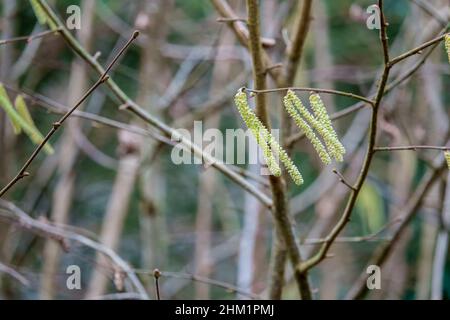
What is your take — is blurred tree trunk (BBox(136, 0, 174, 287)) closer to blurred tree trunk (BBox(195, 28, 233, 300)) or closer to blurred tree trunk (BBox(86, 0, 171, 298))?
blurred tree trunk (BBox(86, 0, 171, 298))

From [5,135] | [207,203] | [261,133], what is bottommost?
[261,133]

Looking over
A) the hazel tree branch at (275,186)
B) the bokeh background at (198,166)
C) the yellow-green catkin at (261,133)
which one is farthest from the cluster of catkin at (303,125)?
the bokeh background at (198,166)

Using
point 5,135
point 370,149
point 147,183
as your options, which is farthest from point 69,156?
point 370,149

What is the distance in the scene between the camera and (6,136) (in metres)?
1.86

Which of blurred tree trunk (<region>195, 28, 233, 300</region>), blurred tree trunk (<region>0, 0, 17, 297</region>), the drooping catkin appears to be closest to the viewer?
the drooping catkin

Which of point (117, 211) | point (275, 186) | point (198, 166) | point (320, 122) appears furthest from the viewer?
point (198, 166)

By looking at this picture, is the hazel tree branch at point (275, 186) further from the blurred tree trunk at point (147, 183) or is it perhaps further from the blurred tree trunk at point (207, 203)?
the blurred tree trunk at point (207, 203)

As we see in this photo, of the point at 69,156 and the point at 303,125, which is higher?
the point at 69,156

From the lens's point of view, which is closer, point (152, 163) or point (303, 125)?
point (303, 125)

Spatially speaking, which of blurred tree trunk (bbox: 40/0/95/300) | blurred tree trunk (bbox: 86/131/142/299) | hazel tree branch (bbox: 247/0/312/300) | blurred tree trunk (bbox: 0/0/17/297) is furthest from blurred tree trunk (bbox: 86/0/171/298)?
hazel tree branch (bbox: 247/0/312/300)

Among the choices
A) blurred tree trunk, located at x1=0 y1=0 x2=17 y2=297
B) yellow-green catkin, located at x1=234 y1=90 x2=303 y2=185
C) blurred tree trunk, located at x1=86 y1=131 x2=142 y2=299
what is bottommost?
yellow-green catkin, located at x1=234 y1=90 x2=303 y2=185

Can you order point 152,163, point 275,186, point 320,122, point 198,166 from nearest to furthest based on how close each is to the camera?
point 320,122 → point 275,186 → point 152,163 → point 198,166

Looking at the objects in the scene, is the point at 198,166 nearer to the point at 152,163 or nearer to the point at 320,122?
the point at 152,163

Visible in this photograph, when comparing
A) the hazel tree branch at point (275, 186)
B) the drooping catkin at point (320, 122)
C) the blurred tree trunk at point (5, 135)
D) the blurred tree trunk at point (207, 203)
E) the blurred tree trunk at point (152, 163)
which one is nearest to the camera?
the drooping catkin at point (320, 122)
